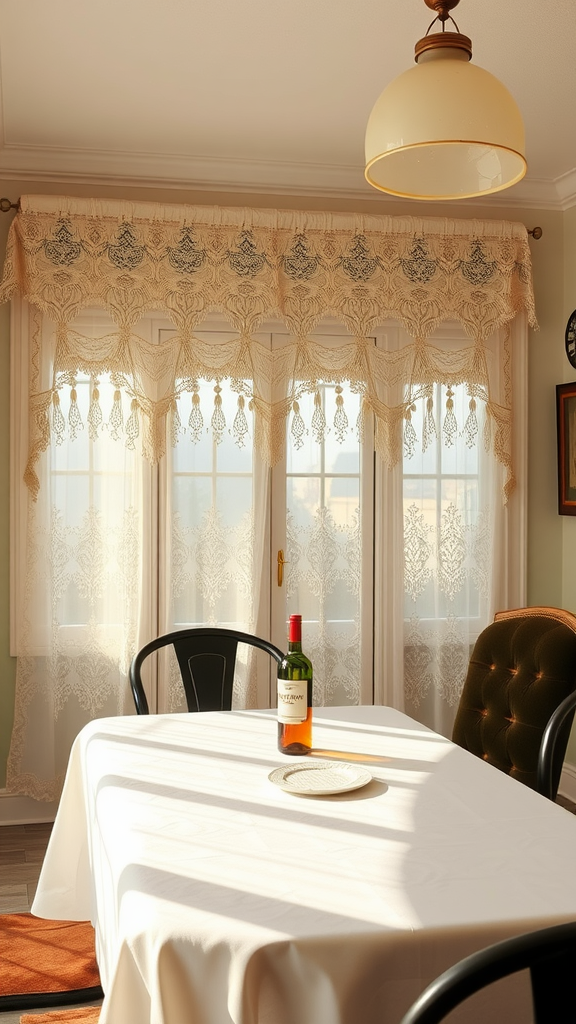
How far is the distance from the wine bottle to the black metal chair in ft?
3.18

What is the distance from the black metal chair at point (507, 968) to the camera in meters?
0.94

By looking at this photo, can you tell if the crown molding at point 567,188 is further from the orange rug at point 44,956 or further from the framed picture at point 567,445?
the orange rug at point 44,956

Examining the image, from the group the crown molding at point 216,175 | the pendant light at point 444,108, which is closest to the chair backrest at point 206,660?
the pendant light at point 444,108

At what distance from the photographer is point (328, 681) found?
4055 mm

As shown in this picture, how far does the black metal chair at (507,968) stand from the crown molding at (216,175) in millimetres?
3533

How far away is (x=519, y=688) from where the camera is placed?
255 cm

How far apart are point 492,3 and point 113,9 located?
1085 millimetres

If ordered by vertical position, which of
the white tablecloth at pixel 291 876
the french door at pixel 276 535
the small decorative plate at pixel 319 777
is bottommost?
the white tablecloth at pixel 291 876

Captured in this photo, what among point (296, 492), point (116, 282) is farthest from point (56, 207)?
point (296, 492)

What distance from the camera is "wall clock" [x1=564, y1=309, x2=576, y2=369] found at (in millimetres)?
4129

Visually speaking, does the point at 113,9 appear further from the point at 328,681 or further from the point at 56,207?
the point at 328,681

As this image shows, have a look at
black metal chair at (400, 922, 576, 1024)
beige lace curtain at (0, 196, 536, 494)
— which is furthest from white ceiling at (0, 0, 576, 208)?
black metal chair at (400, 922, 576, 1024)

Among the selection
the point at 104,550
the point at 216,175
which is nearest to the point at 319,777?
the point at 104,550

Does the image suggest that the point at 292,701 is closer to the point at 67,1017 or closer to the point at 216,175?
the point at 67,1017
